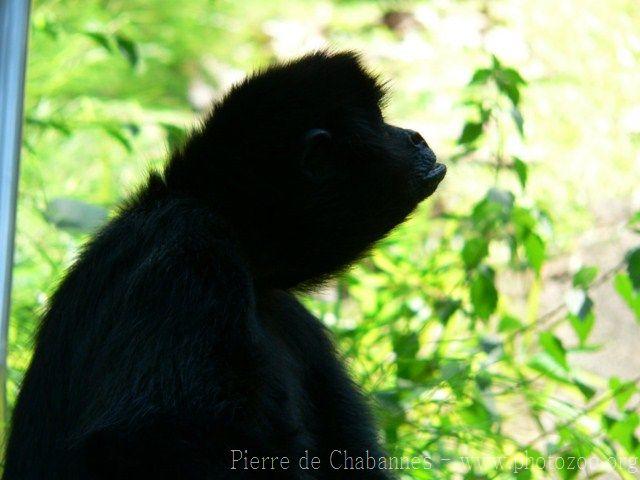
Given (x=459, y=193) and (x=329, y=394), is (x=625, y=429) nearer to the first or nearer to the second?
(x=329, y=394)

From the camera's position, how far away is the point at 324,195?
2371mm

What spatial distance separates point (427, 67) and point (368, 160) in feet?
16.5

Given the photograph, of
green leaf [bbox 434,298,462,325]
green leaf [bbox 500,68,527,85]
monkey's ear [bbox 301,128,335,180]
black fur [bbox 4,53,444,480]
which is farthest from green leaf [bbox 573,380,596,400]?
monkey's ear [bbox 301,128,335,180]

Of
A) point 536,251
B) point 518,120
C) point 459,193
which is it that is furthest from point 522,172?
point 459,193

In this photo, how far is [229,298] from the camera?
201 centimetres

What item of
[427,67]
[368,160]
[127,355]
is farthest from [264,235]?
[427,67]

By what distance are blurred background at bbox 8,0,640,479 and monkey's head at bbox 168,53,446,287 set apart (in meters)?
0.21

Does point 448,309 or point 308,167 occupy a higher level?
point 448,309

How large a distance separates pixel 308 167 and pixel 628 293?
112 centimetres

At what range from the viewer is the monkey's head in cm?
229

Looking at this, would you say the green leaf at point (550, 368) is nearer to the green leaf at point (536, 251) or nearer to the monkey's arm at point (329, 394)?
the green leaf at point (536, 251)

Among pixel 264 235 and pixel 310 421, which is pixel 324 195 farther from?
pixel 310 421

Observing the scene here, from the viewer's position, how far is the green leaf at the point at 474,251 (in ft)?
10.6

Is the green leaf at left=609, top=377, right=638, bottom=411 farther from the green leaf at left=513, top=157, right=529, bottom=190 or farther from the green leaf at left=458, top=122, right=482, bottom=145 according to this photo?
the green leaf at left=458, top=122, right=482, bottom=145
